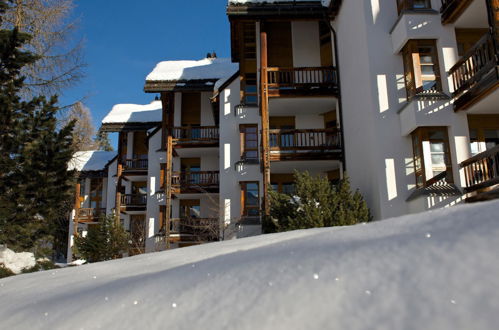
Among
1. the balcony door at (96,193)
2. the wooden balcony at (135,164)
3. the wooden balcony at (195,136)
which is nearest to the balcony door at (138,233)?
the wooden balcony at (135,164)

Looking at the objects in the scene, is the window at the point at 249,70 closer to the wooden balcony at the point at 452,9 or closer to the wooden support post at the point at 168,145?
the wooden support post at the point at 168,145

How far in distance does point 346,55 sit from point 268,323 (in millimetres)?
16049

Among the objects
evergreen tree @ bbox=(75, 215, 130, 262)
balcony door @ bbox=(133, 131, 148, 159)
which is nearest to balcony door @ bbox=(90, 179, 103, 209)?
balcony door @ bbox=(133, 131, 148, 159)

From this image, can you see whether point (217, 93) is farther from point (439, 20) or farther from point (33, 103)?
point (439, 20)

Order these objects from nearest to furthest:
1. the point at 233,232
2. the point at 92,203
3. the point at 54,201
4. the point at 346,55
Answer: the point at 54,201
the point at 346,55
the point at 233,232
the point at 92,203

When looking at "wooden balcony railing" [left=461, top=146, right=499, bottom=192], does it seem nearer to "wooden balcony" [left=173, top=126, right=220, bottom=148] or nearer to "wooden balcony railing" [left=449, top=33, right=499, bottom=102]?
"wooden balcony railing" [left=449, top=33, right=499, bottom=102]

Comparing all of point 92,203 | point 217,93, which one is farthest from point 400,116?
point 92,203

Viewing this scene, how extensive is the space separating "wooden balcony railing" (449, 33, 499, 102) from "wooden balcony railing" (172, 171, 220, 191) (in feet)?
47.0

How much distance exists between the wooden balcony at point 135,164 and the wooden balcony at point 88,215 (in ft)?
18.8

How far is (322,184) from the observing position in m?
12.0

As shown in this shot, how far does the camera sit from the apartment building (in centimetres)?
1240

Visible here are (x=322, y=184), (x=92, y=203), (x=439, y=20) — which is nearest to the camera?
(x=322, y=184)

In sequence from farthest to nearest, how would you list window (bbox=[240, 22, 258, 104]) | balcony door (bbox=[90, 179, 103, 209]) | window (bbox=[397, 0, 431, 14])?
balcony door (bbox=[90, 179, 103, 209])
window (bbox=[240, 22, 258, 104])
window (bbox=[397, 0, 431, 14])

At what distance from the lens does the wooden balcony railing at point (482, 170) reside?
34.4 feet
